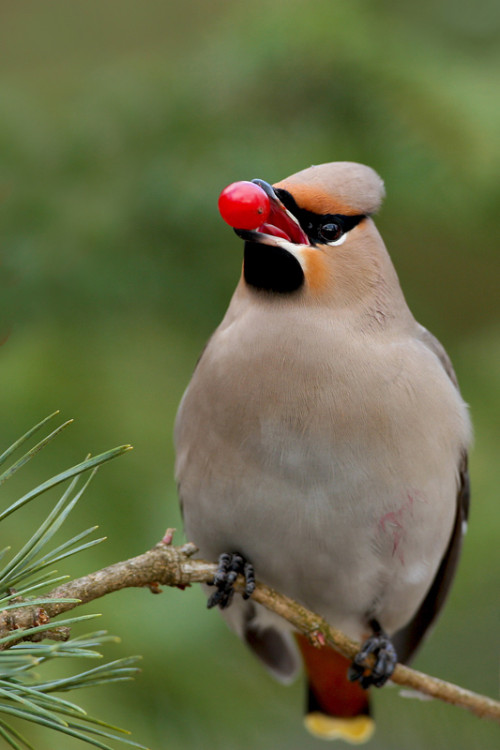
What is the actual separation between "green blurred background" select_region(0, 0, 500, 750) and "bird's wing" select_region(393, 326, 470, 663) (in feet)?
0.17

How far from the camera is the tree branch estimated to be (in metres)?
1.58

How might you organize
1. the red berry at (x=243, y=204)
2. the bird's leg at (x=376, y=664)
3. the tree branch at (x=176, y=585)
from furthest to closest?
1. the bird's leg at (x=376, y=664)
2. the red berry at (x=243, y=204)
3. the tree branch at (x=176, y=585)

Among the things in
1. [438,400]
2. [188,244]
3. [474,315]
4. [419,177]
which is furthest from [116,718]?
[474,315]

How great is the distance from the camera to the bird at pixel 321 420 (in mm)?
2602

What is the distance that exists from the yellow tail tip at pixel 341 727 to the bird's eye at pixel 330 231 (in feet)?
6.25

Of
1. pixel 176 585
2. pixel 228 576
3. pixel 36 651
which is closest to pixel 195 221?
pixel 228 576

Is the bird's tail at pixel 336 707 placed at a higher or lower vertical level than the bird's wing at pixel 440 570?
lower

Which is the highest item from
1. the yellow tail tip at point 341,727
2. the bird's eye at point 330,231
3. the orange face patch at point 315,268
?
the bird's eye at point 330,231

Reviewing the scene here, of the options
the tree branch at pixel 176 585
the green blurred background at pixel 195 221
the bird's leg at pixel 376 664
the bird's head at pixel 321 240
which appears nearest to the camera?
the tree branch at pixel 176 585

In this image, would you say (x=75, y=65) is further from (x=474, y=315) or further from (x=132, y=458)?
(x=474, y=315)

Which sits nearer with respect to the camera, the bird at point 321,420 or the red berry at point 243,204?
the red berry at point 243,204

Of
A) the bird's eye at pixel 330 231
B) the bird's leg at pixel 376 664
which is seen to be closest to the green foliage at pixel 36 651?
the bird's eye at pixel 330 231

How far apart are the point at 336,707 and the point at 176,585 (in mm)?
2002

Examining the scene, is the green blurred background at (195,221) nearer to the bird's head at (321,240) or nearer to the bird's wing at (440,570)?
the bird's wing at (440,570)
